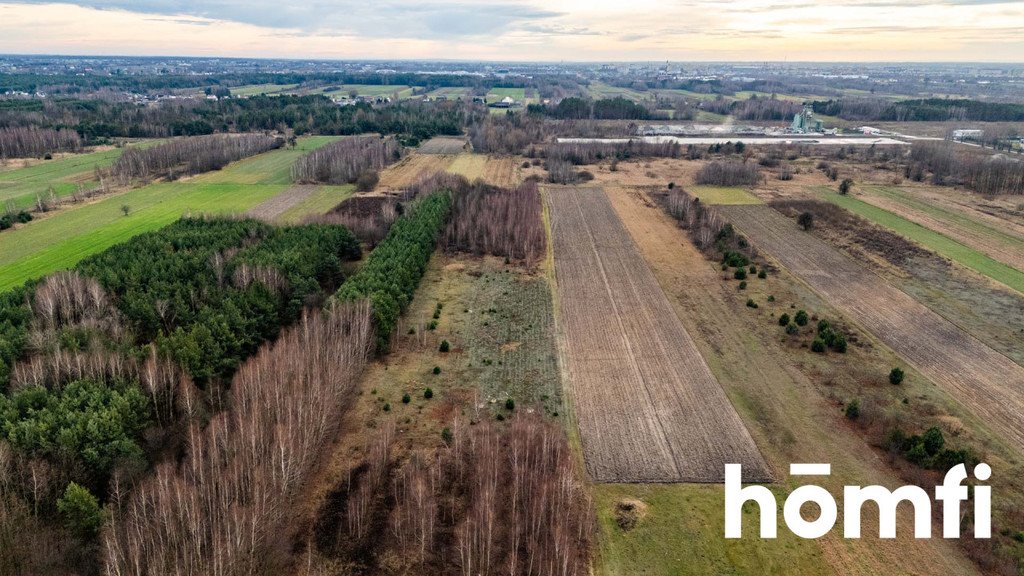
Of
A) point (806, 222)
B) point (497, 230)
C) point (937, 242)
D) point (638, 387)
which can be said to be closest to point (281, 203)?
point (497, 230)

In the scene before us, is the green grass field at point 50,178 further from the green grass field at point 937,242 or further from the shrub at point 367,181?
the green grass field at point 937,242

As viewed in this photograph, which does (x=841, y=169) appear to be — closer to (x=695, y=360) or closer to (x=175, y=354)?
(x=695, y=360)

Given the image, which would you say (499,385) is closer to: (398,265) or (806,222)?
(398,265)

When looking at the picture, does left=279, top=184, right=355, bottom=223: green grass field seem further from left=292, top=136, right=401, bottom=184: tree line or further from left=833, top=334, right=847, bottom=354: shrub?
left=833, top=334, right=847, bottom=354: shrub

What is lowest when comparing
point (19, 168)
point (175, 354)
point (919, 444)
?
point (919, 444)

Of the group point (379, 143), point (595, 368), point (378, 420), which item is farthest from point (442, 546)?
point (379, 143)

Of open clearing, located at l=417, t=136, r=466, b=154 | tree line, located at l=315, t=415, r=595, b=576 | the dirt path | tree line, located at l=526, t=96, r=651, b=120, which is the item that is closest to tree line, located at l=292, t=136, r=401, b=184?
open clearing, located at l=417, t=136, r=466, b=154

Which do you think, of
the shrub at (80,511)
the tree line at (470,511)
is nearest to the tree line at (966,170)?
the tree line at (470,511)
